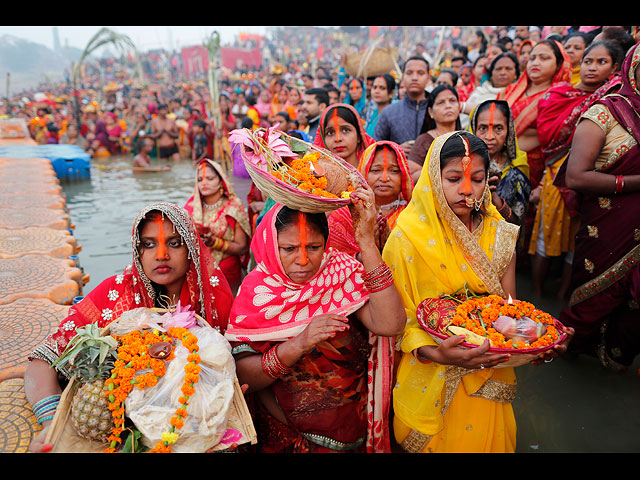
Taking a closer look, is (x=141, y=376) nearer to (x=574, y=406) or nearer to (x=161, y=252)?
(x=161, y=252)

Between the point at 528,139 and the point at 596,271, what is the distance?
6.27ft

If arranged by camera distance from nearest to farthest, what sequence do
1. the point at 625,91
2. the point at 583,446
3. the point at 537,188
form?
1. the point at 583,446
2. the point at 625,91
3. the point at 537,188

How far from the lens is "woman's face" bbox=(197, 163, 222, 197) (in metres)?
4.46

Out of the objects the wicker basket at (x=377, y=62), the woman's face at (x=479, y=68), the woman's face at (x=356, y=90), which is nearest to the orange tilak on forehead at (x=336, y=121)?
the woman's face at (x=356, y=90)

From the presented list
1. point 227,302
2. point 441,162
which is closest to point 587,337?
point 441,162

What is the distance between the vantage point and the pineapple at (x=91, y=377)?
1.65m

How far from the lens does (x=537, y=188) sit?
4.56 m

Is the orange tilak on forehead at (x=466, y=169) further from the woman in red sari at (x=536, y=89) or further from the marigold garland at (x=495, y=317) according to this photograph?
the woman in red sari at (x=536, y=89)

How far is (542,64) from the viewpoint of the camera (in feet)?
15.1

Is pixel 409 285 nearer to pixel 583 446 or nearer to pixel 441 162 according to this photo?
pixel 441 162

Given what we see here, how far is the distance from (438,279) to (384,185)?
3.33 feet

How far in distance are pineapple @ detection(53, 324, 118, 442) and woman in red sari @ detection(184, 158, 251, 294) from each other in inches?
102

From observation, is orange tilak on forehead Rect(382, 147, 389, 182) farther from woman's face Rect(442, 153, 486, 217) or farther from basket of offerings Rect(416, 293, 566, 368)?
basket of offerings Rect(416, 293, 566, 368)

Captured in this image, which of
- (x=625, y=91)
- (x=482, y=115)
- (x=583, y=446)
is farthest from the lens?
(x=482, y=115)
